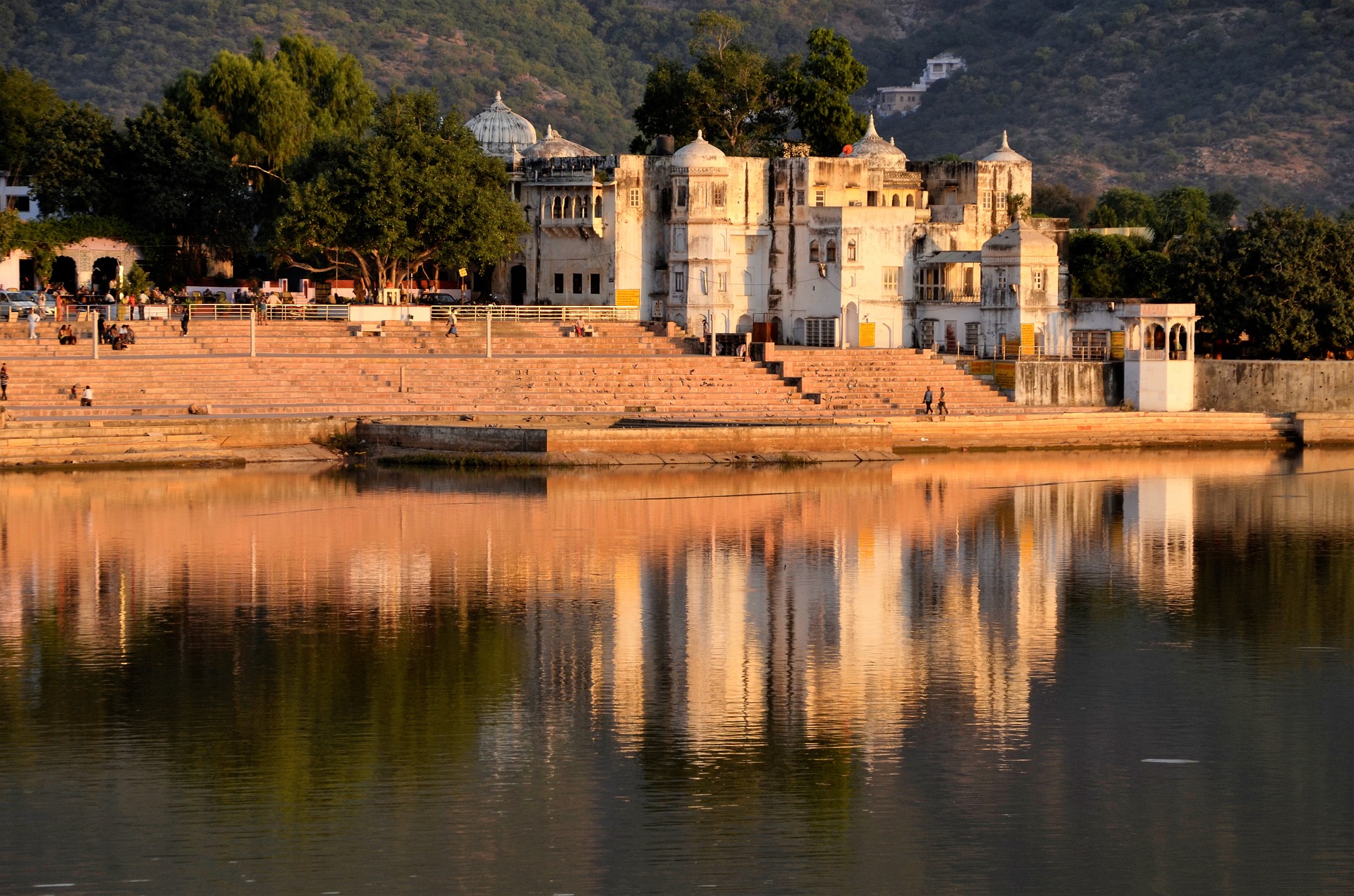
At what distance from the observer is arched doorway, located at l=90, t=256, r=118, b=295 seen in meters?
60.6

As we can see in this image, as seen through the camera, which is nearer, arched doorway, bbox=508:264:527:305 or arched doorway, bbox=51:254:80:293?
arched doorway, bbox=51:254:80:293

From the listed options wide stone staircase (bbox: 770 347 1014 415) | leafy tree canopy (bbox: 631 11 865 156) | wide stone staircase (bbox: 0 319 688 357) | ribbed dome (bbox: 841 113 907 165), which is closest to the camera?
wide stone staircase (bbox: 0 319 688 357)

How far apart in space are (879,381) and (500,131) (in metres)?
21.9

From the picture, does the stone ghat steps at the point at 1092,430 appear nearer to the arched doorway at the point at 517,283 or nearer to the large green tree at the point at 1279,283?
the large green tree at the point at 1279,283

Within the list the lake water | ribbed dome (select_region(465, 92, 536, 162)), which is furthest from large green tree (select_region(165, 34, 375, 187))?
the lake water

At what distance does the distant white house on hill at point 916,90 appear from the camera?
473ft

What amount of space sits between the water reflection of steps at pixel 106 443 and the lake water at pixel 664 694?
2.42m

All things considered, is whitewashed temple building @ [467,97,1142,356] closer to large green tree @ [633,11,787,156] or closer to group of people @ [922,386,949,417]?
large green tree @ [633,11,787,156]

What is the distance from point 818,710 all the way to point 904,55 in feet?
450

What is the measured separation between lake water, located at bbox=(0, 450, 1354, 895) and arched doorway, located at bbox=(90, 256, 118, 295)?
23.8m

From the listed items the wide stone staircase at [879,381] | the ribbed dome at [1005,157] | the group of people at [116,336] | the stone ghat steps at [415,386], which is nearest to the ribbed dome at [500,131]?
the ribbed dome at [1005,157]

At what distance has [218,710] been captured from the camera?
2161 centimetres

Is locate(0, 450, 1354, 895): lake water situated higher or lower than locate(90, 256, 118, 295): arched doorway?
lower

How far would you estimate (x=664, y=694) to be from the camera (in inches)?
891
